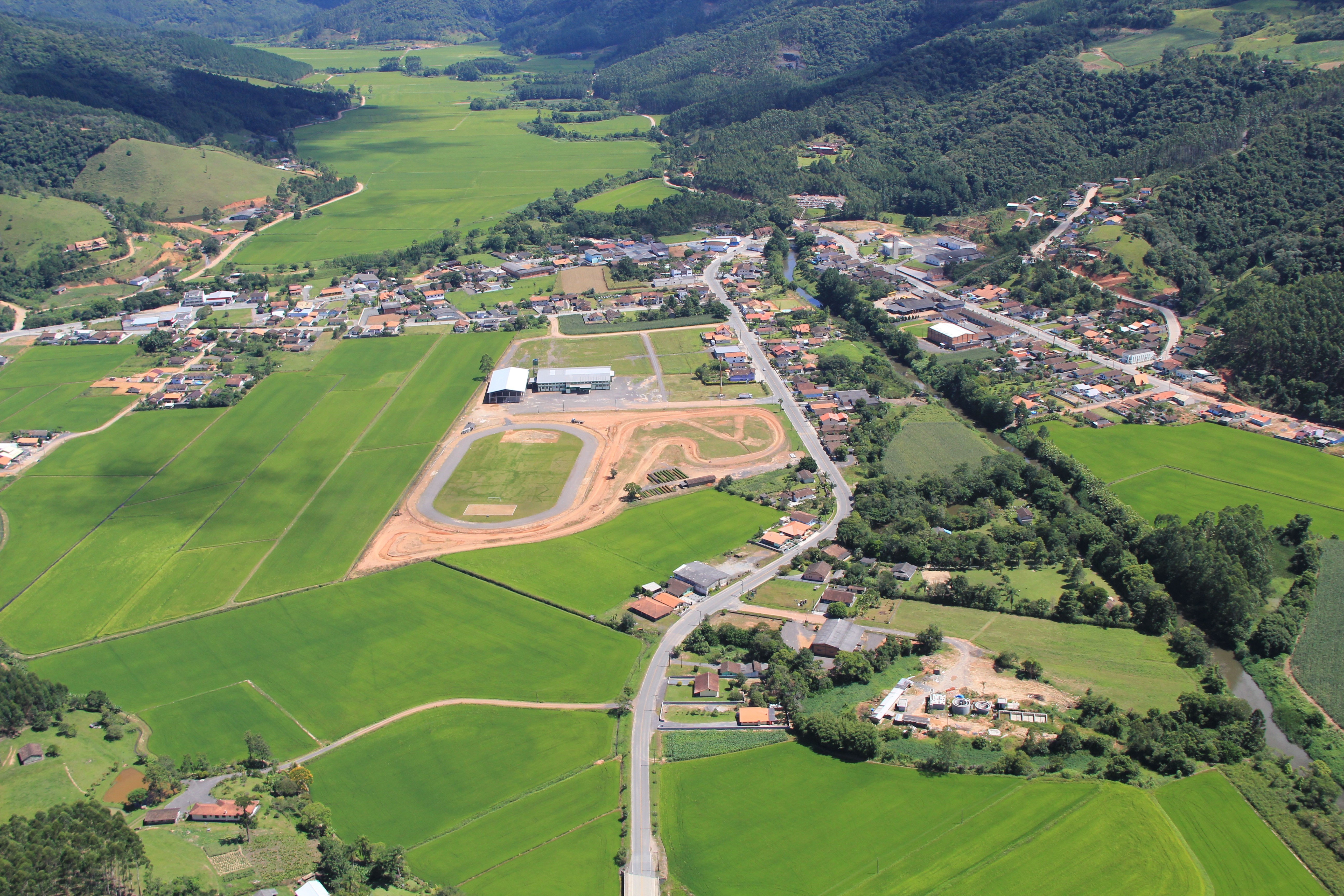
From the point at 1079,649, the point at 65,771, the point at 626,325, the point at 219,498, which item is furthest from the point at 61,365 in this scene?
the point at 1079,649

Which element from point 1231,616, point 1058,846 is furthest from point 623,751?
point 1231,616

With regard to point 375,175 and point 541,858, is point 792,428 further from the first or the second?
point 375,175

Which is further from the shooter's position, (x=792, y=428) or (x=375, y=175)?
(x=375, y=175)

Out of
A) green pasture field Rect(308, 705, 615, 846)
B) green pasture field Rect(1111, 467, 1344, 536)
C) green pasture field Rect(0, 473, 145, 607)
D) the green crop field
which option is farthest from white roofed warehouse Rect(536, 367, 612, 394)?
the green crop field

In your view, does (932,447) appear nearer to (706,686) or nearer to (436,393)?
(706,686)

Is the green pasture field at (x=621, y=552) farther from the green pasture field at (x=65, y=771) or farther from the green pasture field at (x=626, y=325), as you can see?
the green pasture field at (x=626, y=325)

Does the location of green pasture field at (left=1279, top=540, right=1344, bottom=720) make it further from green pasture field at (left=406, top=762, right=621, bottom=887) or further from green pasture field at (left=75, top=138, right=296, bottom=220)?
green pasture field at (left=75, top=138, right=296, bottom=220)
